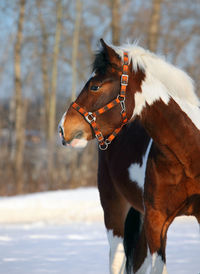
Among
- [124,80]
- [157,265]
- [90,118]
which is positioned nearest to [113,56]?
[124,80]

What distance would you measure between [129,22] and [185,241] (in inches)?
690

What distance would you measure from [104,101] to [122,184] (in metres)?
1.12

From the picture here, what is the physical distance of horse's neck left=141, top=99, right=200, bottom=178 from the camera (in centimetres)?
328

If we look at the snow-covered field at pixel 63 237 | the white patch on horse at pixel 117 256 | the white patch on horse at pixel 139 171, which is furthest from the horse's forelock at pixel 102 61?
the snow-covered field at pixel 63 237

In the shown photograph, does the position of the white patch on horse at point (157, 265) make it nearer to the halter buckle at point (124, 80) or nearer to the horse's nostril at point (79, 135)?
the horse's nostril at point (79, 135)

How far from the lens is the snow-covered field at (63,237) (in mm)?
5629

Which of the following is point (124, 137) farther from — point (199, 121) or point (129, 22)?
point (129, 22)

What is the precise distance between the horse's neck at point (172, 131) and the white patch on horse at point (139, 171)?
392 millimetres

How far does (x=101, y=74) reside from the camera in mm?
3266

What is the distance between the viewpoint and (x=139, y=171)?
381cm

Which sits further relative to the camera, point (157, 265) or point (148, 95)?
point (157, 265)

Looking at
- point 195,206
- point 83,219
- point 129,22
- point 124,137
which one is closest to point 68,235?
point 83,219

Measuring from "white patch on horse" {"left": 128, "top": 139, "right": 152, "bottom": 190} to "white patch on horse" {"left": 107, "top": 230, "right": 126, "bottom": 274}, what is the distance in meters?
0.88

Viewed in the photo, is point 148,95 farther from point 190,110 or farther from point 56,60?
point 56,60
